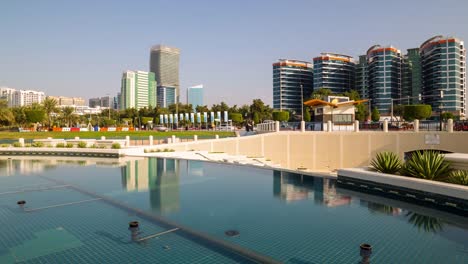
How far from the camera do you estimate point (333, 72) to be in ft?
464

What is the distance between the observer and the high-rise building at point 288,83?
150 m

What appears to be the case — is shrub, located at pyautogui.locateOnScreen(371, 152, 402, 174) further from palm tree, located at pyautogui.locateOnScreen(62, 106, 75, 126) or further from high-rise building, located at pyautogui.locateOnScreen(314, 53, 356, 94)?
Answer: high-rise building, located at pyautogui.locateOnScreen(314, 53, 356, 94)

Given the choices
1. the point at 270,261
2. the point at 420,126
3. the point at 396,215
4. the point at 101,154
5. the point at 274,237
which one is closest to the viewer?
the point at 270,261

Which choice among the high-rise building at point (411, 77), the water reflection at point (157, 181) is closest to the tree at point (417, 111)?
the water reflection at point (157, 181)

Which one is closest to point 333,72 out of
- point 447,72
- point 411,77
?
point 411,77

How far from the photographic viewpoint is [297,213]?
8.99 metres

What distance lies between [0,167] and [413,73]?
153987 millimetres

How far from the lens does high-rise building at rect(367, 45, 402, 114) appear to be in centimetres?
12669

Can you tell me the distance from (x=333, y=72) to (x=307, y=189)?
456 feet

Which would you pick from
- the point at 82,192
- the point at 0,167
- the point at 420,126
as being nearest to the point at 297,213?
the point at 82,192

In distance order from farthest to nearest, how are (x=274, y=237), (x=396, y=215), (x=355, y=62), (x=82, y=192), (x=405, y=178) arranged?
(x=355, y=62), (x=82, y=192), (x=405, y=178), (x=396, y=215), (x=274, y=237)

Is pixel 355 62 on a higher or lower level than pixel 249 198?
higher

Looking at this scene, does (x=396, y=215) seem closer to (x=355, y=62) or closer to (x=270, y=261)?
(x=270, y=261)

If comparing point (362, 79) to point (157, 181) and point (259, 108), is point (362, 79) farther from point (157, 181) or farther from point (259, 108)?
point (157, 181)
